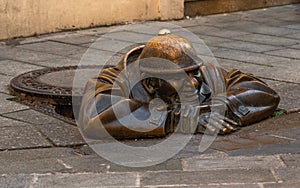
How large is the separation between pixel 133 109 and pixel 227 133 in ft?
2.12

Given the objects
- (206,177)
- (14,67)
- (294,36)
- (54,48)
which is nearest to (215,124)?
(206,177)

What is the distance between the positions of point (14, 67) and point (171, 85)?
8.44 feet

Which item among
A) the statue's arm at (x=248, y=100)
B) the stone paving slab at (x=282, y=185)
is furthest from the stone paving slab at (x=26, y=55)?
the stone paving slab at (x=282, y=185)

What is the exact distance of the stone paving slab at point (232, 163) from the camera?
4477 millimetres

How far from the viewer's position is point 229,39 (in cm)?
909

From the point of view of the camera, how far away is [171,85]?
5.27 meters

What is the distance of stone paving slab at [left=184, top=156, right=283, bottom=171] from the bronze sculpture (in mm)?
556

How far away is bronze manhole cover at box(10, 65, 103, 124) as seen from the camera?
606 centimetres

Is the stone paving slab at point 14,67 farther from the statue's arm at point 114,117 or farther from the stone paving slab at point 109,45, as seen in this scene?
the statue's arm at point 114,117

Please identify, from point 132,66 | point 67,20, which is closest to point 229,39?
point 67,20

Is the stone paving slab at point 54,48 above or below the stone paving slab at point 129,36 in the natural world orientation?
above

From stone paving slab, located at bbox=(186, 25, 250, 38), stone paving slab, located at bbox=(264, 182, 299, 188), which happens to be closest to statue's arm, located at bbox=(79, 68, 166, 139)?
stone paving slab, located at bbox=(264, 182, 299, 188)

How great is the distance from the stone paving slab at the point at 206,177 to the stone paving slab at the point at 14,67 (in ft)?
10.0

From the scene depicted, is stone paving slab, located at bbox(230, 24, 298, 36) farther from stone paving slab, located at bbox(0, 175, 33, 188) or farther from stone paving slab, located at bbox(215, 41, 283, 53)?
stone paving slab, located at bbox(0, 175, 33, 188)
